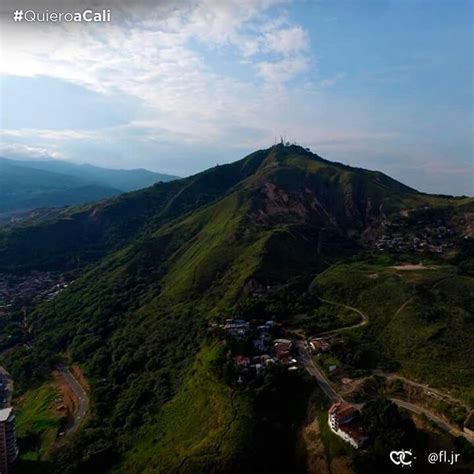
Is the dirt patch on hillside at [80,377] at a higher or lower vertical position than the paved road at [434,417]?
lower

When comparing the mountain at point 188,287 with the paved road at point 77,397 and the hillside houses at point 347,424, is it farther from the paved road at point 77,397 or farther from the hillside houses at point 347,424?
the hillside houses at point 347,424

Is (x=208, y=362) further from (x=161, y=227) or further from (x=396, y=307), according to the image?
(x=161, y=227)

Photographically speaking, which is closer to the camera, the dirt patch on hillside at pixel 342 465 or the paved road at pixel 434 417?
the dirt patch on hillside at pixel 342 465

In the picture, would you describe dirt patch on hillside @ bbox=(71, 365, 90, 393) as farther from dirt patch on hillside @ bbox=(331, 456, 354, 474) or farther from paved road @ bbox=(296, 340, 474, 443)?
dirt patch on hillside @ bbox=(331, 456, 354, 474)

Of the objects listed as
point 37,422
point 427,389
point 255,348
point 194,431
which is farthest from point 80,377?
point 427,389

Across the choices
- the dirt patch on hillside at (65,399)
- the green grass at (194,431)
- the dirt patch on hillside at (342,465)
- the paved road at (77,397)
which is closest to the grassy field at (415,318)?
the dirt patch on hillside at (342,465)
